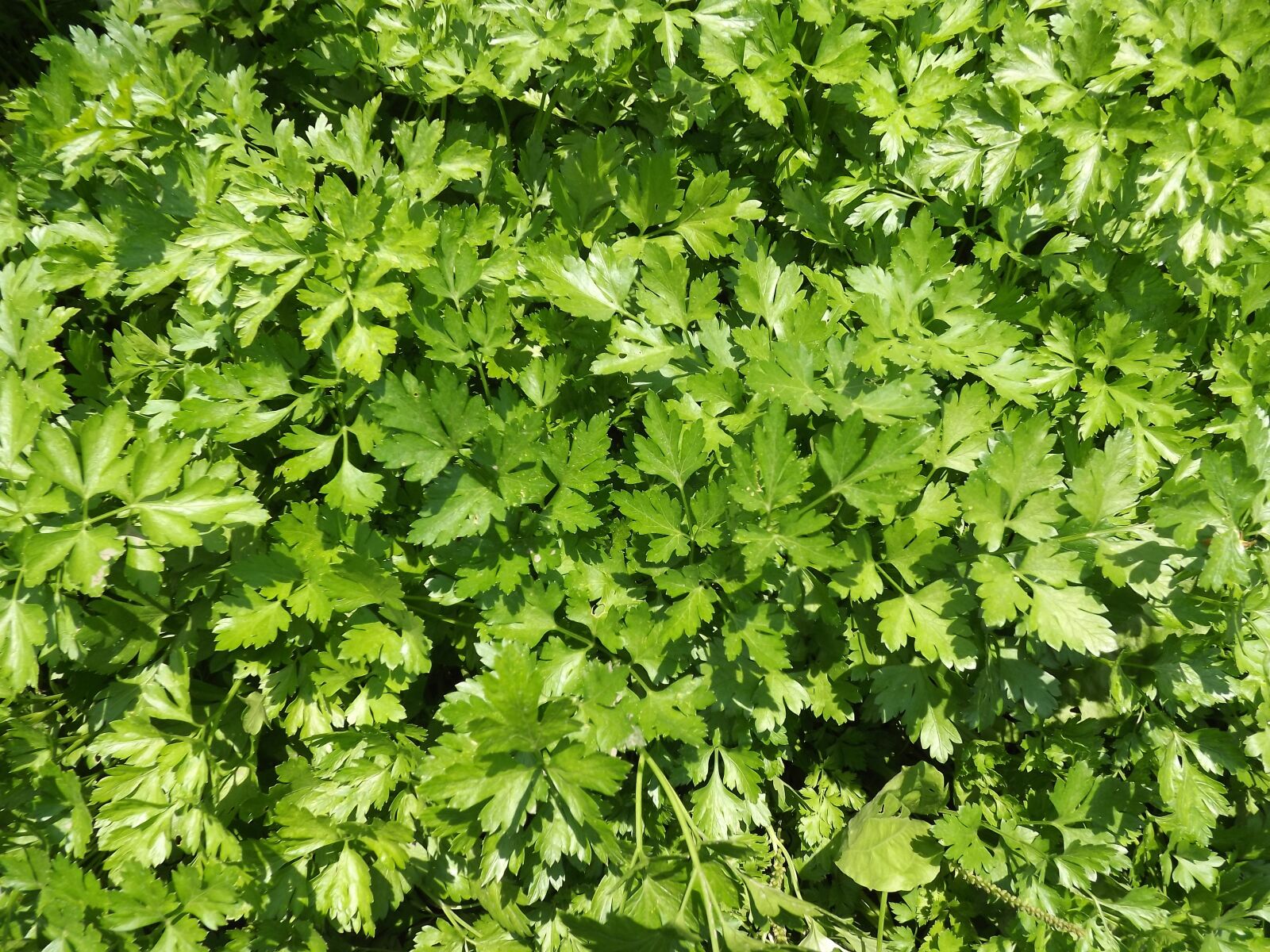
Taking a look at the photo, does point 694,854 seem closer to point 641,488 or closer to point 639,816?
point 639,816

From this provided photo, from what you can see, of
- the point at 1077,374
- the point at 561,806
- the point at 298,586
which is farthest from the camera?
the point at 1077,374

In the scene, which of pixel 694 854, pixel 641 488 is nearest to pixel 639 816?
pixel 694 854

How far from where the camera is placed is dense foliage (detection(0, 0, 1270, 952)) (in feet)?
6.15

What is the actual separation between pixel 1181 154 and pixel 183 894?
117 inches

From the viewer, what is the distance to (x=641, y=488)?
89.3 inches

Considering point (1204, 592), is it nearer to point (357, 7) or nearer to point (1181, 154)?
point (1181, 154)

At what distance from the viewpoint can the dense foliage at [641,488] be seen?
1876 mm

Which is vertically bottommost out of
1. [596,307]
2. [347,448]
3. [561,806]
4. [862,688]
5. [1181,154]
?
[862,688]

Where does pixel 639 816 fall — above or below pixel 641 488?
below

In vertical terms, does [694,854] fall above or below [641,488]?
below

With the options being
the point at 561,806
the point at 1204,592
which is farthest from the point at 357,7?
the point at 1204,592

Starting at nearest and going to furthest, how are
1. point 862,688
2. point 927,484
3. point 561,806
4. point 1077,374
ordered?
point 561,806 → point 927,484 → point 1077,374 → point 862,688

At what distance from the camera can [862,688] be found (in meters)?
2.44

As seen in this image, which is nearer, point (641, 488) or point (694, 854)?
point (694, 854)
